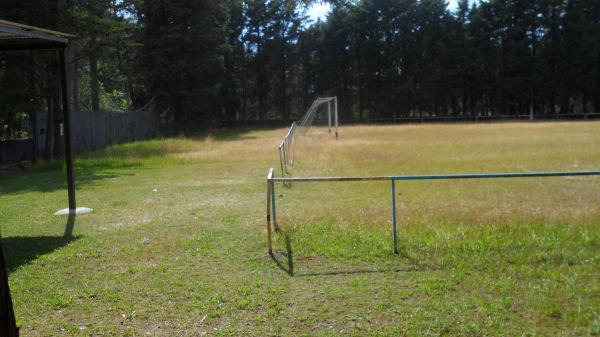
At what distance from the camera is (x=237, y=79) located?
6638 centimetres

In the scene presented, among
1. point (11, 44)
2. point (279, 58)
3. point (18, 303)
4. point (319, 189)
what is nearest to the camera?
point (18, 303)

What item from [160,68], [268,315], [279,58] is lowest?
[268,315]

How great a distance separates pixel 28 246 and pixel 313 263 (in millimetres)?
4247

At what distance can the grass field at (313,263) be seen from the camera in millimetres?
4949

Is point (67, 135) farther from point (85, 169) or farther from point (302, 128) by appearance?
point (302, 128)

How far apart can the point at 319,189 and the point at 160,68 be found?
34290mm

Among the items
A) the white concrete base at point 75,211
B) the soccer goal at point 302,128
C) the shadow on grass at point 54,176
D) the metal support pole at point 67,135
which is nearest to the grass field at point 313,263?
the white concrete base at point 75,211

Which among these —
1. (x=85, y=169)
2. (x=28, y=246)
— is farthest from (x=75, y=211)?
(x=85, y=169)

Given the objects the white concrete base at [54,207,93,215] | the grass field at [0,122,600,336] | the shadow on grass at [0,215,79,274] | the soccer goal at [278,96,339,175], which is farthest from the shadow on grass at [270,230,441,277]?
the soccer goal at [278,96,339,175]

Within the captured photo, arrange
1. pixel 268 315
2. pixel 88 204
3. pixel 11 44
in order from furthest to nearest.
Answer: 1. pixel 88 204
2. pixel 11 44
3. pixel 268 315

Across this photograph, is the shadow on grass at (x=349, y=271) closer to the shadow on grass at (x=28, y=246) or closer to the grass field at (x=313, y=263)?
the grass field at (x=313, y=263)

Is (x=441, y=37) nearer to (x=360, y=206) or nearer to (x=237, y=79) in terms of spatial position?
(x=237, y=79)

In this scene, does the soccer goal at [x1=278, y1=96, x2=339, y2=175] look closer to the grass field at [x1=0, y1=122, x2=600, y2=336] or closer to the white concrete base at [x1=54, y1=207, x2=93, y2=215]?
the grass field at [x1=0, y1=122, x2=600, y2=336]

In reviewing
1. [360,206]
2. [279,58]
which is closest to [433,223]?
[360,206]
